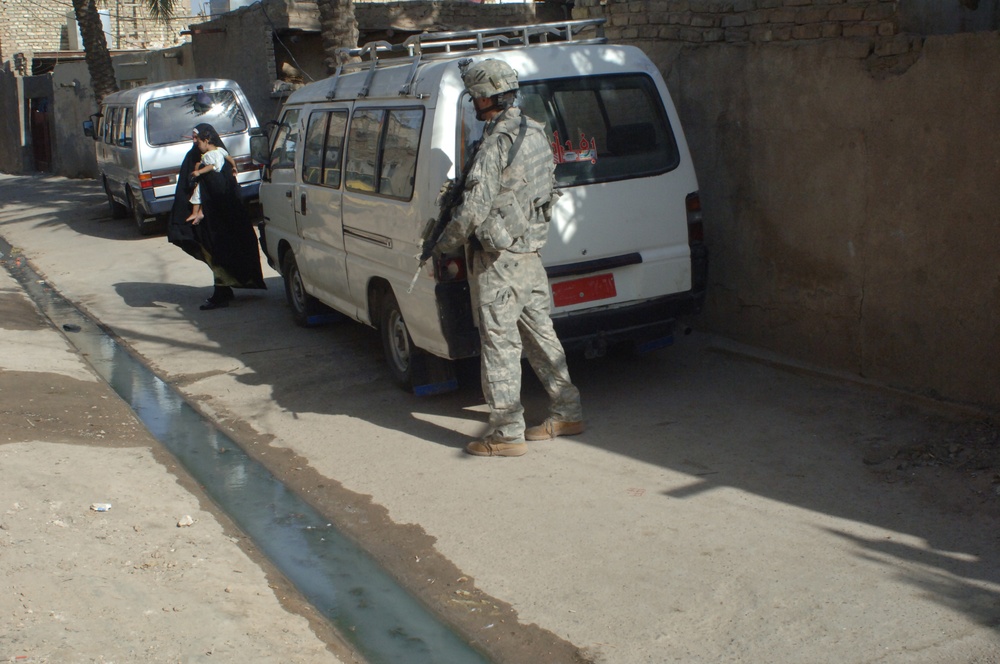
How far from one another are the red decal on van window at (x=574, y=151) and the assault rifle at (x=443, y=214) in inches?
27.2

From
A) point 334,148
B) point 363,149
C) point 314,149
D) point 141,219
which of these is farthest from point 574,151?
point 141,219

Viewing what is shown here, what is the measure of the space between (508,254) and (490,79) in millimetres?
851

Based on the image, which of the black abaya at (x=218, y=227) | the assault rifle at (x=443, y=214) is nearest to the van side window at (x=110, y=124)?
the black abaya at (x=218, y=227)

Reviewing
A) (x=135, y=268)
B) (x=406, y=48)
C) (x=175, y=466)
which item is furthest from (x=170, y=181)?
(x=175, y=466)

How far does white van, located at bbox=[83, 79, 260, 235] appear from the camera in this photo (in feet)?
47.1

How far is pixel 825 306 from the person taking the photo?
6.31 m

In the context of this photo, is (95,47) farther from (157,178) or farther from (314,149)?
(314,149)

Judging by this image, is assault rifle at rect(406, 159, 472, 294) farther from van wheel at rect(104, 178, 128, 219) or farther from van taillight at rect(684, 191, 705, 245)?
van wheel at rect(104, 178, 128, 219)

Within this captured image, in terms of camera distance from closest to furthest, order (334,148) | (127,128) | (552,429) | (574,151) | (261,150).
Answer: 1. (552,429)
2. (574,151)
3. (334,148)
4. (261,150)
5. (127,128)

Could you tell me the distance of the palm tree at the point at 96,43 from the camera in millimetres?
19719

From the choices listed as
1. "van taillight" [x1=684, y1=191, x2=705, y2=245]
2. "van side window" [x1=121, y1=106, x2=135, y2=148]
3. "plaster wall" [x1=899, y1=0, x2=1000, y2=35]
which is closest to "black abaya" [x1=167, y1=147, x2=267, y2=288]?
"van taillight" [x1=684, y1=191, x2=705, y2=245]

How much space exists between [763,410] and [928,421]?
34.0 inches

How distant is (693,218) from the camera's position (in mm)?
6051

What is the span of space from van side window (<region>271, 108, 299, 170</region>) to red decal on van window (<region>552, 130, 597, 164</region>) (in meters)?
2.74
